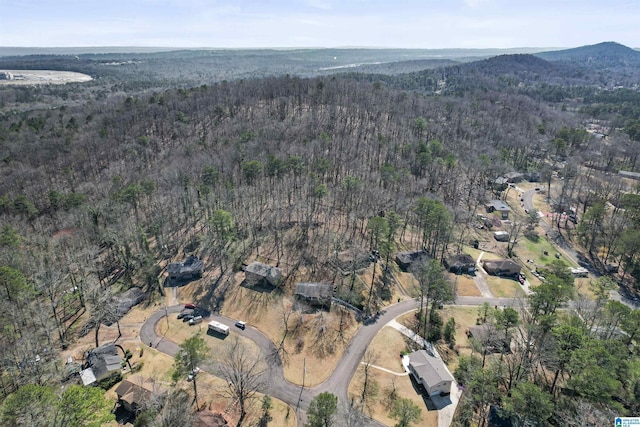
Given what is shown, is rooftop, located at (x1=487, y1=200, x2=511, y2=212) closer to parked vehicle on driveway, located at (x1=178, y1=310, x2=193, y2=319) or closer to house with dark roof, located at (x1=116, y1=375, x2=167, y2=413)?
parked vehicle on driveway, located at (x1=178, y1=310, x2=193, y2=319)

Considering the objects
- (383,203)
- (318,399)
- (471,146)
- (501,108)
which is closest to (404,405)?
(318,399)

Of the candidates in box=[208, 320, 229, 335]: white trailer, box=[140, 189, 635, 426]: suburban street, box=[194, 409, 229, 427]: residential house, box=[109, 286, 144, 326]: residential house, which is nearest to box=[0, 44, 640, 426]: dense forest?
box=[109, 286, 144, 326]: residential house

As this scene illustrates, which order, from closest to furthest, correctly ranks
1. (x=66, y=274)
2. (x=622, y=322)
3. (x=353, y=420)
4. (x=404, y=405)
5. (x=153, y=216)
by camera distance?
(x=353, y=420) → (x=404, y=405) → (x=622, y=322) → (x=66, y=274) → (x=153, y=216)

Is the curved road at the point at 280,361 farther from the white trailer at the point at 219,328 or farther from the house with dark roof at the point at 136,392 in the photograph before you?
the house with dark roof at the point at 136,392

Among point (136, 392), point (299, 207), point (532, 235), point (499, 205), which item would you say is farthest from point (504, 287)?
point (136, 392)

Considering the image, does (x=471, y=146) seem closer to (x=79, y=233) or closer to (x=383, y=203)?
(x=383, y=203)

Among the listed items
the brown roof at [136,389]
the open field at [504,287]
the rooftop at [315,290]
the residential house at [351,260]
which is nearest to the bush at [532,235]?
the open field at [504,287]
